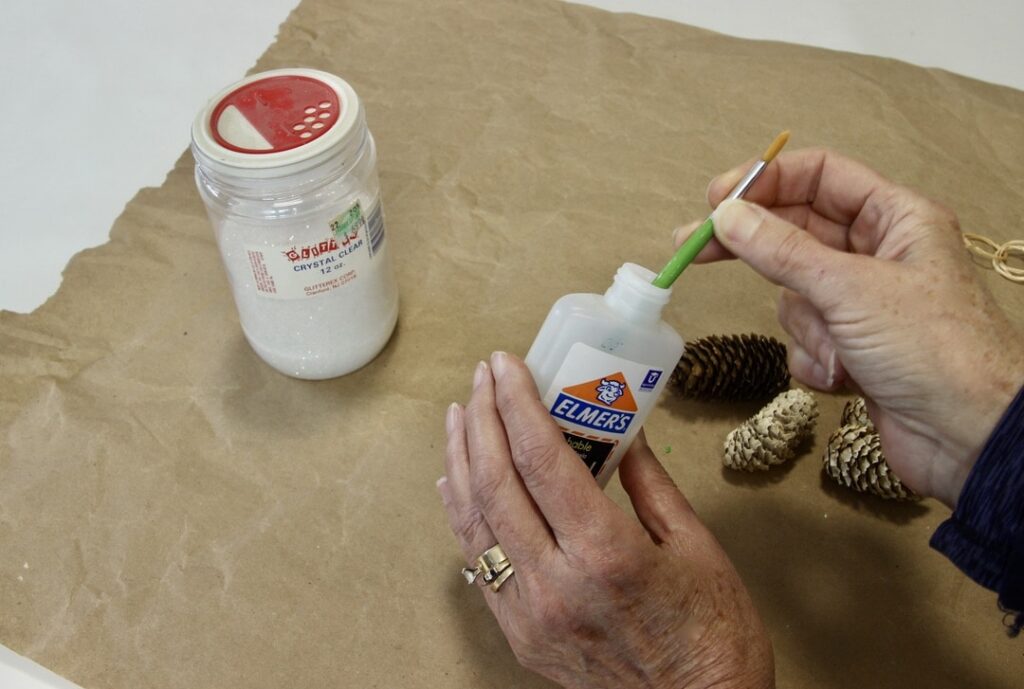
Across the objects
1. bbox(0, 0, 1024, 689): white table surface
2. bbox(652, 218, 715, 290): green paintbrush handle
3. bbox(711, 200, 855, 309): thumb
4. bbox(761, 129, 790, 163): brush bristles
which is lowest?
bbox(0, 0, 1024, 689): white table surface

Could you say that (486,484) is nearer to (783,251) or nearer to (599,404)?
(599,404)

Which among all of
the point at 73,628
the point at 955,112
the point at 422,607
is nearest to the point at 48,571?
the point at 73,628

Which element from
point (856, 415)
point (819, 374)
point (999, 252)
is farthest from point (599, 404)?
point (999, 252)

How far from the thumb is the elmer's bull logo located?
152mm

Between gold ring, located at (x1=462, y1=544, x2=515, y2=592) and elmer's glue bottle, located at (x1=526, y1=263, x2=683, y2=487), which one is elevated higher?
elmer's glue bottle, located at (x1=526, y1=263, x2=683, y2=487)

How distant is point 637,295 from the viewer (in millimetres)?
667

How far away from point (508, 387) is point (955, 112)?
3.98 ft

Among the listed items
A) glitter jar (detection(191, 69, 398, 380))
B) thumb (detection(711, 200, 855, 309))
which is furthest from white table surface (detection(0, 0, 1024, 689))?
thumb (detection(711, 200, 855, 309))

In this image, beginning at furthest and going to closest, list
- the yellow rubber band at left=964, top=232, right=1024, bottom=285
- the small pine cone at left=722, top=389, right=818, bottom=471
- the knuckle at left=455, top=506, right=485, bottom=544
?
1. the yellow rubber band at left=964, top=232, right=1024, bottom=285
2. the small pine cone at left=722, top=389, right=818, bottom=471
3. the knuckle at left=455, top=506, right=485, bottom=544

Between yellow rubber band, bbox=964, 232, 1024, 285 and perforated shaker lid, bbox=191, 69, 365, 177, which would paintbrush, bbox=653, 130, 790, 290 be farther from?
A: yellow rubber band, bbox=964, 232, 1024, 285

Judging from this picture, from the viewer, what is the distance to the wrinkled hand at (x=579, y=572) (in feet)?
2.16

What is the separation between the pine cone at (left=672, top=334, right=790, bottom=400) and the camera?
1.06m

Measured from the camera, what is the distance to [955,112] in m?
1.47

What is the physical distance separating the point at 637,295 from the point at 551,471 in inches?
6.3
